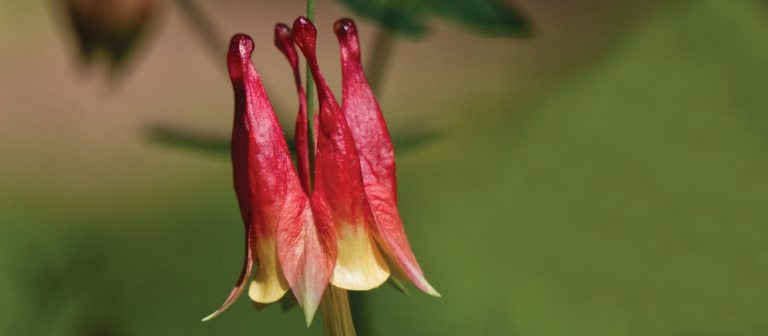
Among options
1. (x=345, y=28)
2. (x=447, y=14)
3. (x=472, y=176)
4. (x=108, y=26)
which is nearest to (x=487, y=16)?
(x=447, y=14)

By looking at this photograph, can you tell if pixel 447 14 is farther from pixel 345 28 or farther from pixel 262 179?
pixel 262 179

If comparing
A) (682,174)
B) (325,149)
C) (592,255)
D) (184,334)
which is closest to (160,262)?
(184,334)

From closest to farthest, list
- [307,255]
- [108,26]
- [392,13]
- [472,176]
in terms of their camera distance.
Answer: [307,255] < [108,26] < [392,13] < [472,176]

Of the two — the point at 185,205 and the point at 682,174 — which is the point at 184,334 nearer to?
the point at 185,205

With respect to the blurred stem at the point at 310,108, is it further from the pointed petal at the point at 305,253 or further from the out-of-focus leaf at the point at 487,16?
the out-of-focus leaf at the point at 487,16

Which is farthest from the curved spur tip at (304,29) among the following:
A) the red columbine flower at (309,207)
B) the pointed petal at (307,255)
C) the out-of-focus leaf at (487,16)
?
the out-of-focus leaf at (487,16)

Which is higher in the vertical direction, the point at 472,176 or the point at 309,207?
the point at 309,207

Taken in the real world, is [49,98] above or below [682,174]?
below
